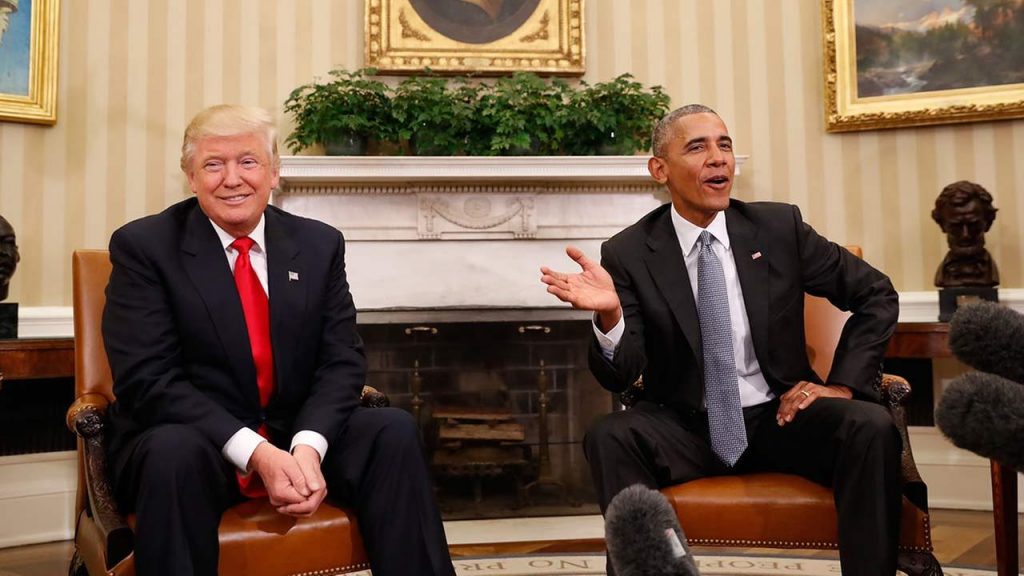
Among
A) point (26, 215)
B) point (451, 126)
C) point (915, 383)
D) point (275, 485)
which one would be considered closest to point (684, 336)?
point (275, 485)

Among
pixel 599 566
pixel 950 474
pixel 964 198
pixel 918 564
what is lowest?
pixel 599 566

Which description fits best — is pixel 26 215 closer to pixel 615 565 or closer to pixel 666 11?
pixel 666 11

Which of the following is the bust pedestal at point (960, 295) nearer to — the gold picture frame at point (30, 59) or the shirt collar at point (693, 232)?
the shirt collar at point (693, 232)

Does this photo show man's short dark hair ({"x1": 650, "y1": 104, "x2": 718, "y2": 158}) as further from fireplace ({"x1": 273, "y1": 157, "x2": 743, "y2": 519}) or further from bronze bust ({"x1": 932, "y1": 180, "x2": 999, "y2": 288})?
bronze bust ({"x1": 932, "y1": 180, "x2": 999, "y2": 288})

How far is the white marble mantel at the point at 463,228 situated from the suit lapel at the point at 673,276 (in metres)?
1.52

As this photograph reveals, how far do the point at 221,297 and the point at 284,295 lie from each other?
0.15 metres

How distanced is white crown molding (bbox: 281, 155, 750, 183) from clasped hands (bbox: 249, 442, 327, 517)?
7.12 ft

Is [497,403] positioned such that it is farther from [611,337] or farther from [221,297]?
[221,297]

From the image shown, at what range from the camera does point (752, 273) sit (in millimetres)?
2445

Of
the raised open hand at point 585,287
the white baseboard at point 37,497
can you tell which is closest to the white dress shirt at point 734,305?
the raised open hand at point 585,287

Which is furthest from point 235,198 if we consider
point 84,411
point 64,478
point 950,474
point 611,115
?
point 950,474

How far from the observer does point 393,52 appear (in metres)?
4.27

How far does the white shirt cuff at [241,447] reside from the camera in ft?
6.33

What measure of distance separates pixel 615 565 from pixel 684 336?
6.59 feet
